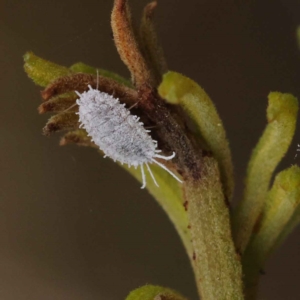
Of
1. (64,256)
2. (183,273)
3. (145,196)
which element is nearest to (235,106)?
(145,196)

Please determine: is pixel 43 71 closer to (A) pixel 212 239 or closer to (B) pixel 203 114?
(B) pixel 203 114

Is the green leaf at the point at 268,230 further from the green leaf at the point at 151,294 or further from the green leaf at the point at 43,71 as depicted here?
the green leaf at the point at 43,71

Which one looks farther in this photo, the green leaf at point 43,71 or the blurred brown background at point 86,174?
the blurred brown background at point 86,174

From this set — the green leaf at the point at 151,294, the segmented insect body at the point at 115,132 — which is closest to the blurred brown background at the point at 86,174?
the segmented insect body at the point at 115,132

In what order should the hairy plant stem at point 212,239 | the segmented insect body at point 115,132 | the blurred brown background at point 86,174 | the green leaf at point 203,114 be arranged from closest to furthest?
the green leaf at point 203,114 → the hairy plant stem at point 212,239 → the segmented insect body at point 115,132 → the blurred brown background at point 86,174

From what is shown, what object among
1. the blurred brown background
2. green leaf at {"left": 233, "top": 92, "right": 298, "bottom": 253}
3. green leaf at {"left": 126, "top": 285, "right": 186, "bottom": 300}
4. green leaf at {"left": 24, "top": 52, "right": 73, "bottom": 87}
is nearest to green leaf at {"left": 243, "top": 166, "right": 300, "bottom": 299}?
green leaf at {"left": 233, "top": 92, "right": 298, "bottom": 253}
